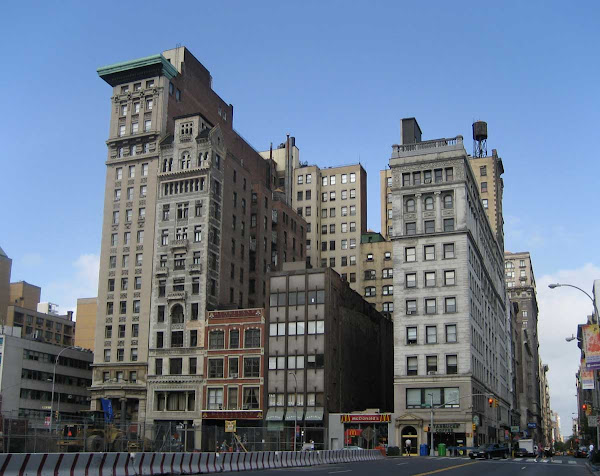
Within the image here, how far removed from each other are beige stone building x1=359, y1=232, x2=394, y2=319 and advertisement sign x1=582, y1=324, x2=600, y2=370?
286 ft

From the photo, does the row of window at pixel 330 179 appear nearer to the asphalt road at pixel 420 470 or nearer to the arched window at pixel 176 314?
the arched window at pixel 176 314

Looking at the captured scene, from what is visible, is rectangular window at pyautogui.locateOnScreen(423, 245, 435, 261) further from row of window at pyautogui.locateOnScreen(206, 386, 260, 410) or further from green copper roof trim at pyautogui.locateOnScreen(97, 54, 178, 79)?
green copper roof trim at pyautogui.locateOnScreen(97, 54, 178, 79)

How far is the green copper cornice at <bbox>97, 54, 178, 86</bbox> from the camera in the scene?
103m

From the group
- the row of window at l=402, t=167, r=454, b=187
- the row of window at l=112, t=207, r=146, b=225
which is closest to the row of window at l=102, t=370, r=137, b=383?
the row of window at l=112, t=207, r=146, b=225

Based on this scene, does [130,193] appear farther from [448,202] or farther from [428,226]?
[448,202]

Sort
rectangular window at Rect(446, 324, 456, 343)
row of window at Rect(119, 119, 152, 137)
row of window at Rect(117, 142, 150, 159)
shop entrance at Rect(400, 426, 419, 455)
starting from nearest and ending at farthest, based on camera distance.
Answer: shop entrance at Rect(400, 426, 419, 455) < rectangular window at Rect(446, 324, 456, 343) < row of window at Rect(117, 142, 150, 159) < row of window at Rect(119, 119, 152, 137)

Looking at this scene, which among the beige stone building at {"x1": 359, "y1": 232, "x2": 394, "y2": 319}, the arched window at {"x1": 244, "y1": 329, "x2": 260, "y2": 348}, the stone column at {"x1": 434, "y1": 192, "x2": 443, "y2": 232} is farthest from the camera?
the beige stone building at {"x1": 359, "y1": 232, "x2": 394, "y2": 319}

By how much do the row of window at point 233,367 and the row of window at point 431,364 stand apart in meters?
18.5

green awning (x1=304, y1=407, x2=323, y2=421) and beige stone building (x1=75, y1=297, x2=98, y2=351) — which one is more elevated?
beige stone building (x1=75, y1=297, x2=98, y2=351)

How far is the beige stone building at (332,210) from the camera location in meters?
139

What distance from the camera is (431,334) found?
89.5 meters

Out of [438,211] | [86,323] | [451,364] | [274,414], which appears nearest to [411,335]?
[451,364]


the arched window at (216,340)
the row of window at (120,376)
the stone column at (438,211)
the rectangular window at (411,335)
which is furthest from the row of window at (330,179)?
the row of window at (120,376)

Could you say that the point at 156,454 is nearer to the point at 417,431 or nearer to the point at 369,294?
the point at 417,431
